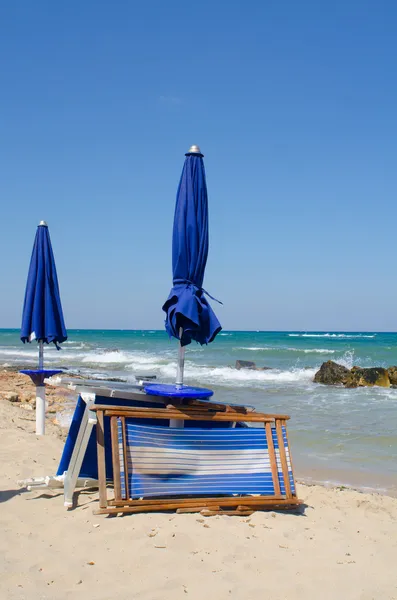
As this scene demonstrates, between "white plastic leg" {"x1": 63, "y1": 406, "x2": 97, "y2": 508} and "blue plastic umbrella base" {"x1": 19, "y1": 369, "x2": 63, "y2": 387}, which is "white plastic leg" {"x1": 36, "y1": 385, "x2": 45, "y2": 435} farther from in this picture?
"white plastic leg" {"x1": 63, "y1": 406, "x2": 97, "y2": 508}

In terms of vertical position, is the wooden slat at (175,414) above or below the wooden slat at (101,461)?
above

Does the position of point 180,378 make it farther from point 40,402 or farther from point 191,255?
point 40,402

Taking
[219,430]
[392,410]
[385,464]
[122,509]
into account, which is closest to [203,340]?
[219,430]

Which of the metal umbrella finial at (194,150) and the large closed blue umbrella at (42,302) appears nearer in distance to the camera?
the metal umbrella finial at (194,150)

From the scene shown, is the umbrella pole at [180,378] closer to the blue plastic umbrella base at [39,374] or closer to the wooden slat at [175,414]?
the wooden slat at [175,414]

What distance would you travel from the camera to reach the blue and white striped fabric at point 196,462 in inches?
188

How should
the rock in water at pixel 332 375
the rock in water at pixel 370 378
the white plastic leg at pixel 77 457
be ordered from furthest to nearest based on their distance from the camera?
Answer: the rock in water at pixel 332 375, the rock in water at pixel 370 378, the white plastic leg at pixel 77 457

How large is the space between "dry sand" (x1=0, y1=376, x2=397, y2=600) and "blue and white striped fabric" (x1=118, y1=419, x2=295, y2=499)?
0.27m

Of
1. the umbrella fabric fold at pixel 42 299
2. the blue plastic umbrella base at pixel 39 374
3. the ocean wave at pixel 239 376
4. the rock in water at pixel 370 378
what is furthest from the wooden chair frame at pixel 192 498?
the rock in water at pixel 370 378

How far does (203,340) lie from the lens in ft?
17.0

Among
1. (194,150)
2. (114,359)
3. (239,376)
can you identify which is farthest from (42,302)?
(114,359)

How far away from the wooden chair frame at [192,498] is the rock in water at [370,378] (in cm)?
1447

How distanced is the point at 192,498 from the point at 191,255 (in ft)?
7.01

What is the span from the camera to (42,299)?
7238mm
